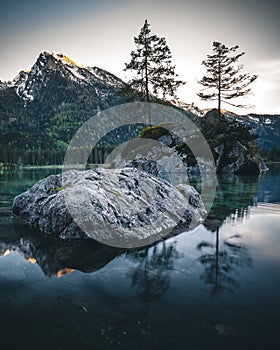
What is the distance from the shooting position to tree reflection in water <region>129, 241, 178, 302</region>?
4938mm

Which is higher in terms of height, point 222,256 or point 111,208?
point 111,208

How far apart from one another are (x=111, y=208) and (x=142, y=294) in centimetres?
399

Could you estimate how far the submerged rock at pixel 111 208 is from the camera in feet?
26.0

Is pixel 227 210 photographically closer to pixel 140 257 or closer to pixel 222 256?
pixel 222 256

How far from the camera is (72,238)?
→ 7930 millimetres

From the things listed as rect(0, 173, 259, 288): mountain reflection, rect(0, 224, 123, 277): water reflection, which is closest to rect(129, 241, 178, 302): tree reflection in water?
rect(0, 173, 259, 288): mountain reflection

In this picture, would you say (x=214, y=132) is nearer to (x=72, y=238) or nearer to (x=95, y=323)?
(x=72, y=238)

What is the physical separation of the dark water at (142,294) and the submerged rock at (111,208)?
2.07ft

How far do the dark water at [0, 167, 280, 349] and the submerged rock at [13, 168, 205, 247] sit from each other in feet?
2.07

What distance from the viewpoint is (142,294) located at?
15.7 feet

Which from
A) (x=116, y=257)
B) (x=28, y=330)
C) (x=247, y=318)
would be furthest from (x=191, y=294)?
(x=28, y=330)

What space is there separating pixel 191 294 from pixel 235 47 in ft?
136

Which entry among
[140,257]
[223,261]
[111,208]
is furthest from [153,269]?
[111,208]

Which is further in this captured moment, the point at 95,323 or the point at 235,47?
the point at 235,47
